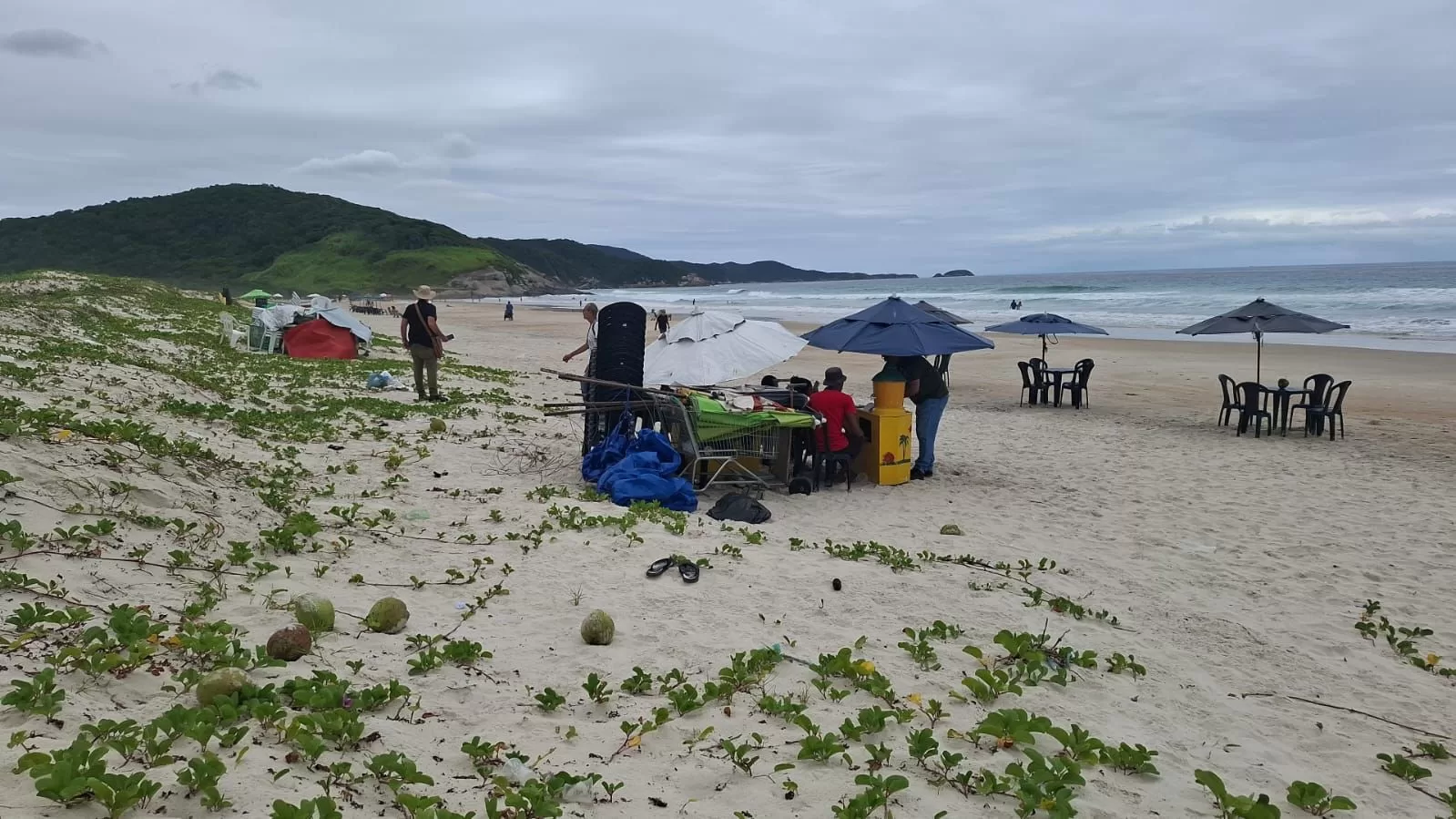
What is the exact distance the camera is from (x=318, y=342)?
18.9m

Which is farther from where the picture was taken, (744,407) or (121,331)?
(121,331)

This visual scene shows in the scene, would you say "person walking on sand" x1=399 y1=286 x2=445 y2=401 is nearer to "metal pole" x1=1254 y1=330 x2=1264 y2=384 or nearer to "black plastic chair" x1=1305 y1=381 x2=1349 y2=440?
"metal pole" x1=1254 y1=330 x2=1264 y2=384

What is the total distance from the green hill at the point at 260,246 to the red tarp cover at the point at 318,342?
3921 inches

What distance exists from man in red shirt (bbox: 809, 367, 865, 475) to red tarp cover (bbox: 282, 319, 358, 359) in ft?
43.5

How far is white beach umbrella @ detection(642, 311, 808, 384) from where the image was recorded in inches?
398

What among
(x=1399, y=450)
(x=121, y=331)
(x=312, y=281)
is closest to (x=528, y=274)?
(x=312, y=281)

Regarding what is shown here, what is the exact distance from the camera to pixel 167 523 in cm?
508

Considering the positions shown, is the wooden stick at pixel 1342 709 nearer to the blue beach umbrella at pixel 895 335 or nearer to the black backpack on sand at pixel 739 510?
the black backpack on sand at pixel 739 510

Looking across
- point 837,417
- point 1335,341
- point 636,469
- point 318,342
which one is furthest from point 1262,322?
point 1335,341

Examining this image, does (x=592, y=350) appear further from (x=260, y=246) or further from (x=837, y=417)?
(x=260, y=246)

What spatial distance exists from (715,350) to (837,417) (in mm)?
1731

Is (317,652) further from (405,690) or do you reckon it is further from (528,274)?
(528,274)

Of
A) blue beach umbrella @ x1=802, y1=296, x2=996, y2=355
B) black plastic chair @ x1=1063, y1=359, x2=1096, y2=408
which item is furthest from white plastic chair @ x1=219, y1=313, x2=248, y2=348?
black plastic chair @ x1=1063, y1=359, x2=1096, y2=408

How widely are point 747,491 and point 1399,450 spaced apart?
9486 mm
